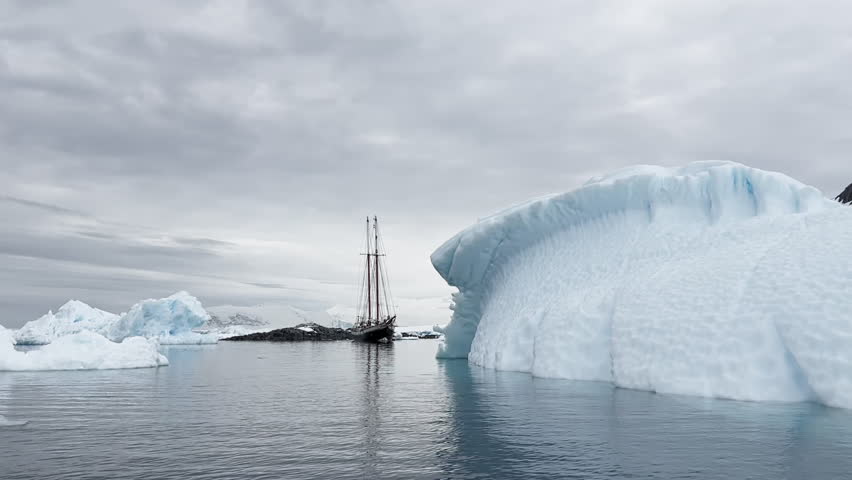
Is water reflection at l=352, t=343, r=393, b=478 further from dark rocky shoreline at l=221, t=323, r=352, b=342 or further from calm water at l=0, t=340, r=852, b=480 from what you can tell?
dark rocky shoreline at l=221, t=323, r=352, b=342

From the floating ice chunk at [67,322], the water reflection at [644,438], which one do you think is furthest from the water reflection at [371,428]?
the floating ice chunk at [67,322]

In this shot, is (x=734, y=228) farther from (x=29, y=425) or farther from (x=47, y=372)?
(x=47, y=372)

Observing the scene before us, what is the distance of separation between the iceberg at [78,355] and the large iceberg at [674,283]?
1545 centimetres

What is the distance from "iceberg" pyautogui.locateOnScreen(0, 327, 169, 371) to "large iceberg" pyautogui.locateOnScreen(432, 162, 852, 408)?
15.5 metres

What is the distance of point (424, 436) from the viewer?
10.8 m

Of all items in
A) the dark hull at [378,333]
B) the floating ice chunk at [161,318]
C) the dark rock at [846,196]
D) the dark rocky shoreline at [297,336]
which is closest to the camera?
the dark rock at [846,196]

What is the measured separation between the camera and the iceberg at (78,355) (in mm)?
27953

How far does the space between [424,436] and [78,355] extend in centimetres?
2396

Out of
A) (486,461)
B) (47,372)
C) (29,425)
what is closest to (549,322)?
(486,461)

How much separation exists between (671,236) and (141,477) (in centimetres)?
1654

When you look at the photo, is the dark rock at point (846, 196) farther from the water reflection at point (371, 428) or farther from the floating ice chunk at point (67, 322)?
the floating ice chunk at point (67, 322)

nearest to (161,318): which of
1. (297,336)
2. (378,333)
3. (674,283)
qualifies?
(378,333)

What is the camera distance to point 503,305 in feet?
84.8

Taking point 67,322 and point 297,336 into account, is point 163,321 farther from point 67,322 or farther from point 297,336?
point 297,336
